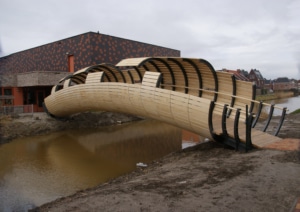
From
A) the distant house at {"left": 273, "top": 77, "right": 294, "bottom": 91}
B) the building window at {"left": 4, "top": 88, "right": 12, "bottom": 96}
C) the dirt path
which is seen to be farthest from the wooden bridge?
the distant house at {"left": 273, "top": 77, "right": 294, "bottom": 91}

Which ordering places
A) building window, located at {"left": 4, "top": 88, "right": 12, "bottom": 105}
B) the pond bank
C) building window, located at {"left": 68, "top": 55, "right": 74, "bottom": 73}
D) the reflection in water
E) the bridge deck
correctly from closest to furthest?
the reflection in water < the bridge deck < the pond bank < building window, located at {"left": 4, "top": 88, "right": 12, "bottom": 105} < building window, located at {"left": 68, "top": 55, "right": 74, "bottom": 73}

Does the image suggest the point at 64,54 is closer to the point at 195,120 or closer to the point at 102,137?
the point at 102,137

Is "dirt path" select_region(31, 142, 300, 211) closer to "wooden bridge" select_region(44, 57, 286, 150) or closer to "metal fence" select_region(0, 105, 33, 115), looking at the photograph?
"wooden bridge" select_region(44, 57, 286, 150)

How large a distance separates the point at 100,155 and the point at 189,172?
6526 millimetres

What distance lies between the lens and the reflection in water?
313 inches

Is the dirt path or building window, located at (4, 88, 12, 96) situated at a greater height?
building window, located at (4, 88, 12, 96)

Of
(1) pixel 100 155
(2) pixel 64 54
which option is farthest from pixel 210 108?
(2) pixel 64 54

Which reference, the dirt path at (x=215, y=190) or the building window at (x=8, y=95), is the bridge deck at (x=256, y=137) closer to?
the dirt path at (x=215, y=190)

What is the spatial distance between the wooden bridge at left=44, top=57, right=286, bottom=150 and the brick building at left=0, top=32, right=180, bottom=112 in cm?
657

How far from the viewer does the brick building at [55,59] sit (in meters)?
22.2

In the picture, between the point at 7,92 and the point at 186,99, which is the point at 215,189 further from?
the point at 7,92

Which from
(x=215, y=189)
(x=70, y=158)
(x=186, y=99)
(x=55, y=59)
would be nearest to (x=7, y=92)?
(x=55, y=59)

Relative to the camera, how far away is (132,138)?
1584 centimetres

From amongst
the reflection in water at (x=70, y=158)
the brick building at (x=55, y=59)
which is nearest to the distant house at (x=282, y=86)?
the brick building at (x=55, y=59)
